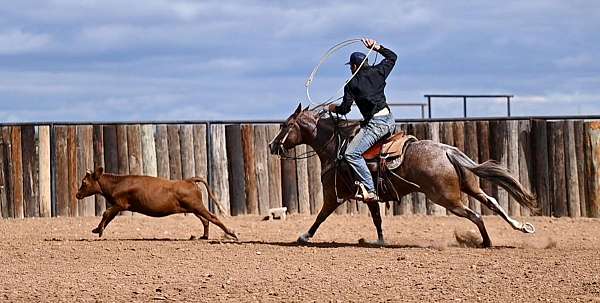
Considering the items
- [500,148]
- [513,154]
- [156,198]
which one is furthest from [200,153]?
[513,154]

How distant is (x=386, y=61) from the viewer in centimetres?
1338

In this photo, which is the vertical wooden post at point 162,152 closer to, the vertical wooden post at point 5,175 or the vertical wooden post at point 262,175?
the vertical wooden post at point 262,175

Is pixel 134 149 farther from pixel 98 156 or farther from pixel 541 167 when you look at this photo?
pixel 541 167

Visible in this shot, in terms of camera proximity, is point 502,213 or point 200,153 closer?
point 502,213

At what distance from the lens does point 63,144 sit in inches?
768

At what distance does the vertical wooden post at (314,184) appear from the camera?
19.5 meters

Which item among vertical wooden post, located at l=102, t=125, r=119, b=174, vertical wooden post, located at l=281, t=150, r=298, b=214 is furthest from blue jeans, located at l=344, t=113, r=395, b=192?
vertical wooden post, located at l=102, t=125, r=119, b=174

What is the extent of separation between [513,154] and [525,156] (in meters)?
0.19

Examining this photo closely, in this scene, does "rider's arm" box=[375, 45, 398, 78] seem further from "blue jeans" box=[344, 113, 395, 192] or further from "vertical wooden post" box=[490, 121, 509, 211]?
"vertical wooden post" box=[490, 121, 509, 211]

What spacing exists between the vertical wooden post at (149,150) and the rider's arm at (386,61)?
7080 millimetres

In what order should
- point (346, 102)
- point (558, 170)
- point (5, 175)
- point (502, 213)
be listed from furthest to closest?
point (5, 175) < point (558, 170) < point (346, 102) < point (502, 213)

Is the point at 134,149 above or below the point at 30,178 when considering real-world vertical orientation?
above

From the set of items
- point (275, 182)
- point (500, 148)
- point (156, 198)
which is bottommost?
point (156, 198)

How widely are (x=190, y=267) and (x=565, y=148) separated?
29.4ft
